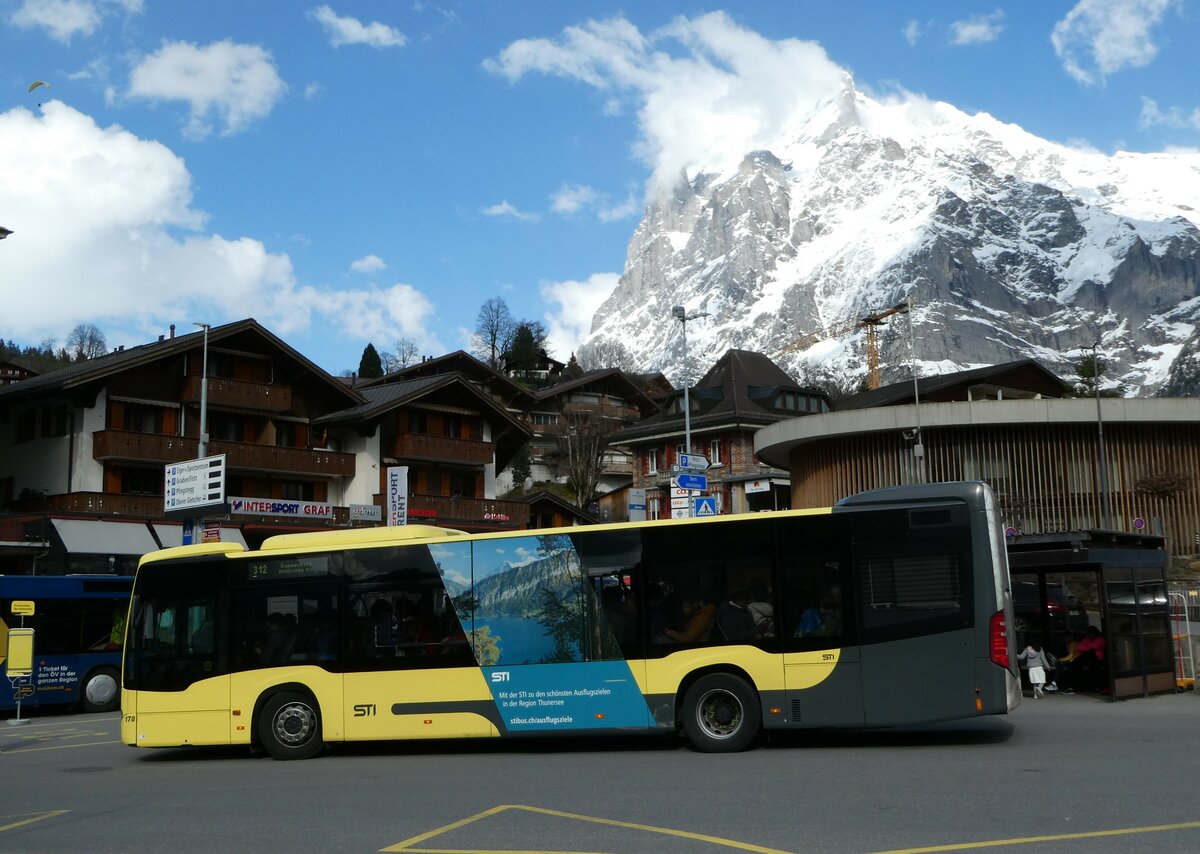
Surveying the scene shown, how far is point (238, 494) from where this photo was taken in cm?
5006

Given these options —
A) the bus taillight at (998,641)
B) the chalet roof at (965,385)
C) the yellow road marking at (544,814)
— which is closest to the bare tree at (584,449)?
the chalet roof at (965,385)

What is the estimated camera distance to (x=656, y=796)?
36.9 ft

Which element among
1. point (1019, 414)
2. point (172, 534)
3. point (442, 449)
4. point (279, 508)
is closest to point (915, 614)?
point (1019, 414)

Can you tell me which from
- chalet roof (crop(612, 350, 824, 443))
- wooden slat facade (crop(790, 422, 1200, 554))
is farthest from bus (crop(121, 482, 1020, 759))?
chalet roof (crop(612, 350, 824, 443))

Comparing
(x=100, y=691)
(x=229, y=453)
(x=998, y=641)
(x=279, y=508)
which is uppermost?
(x=229, y=453)

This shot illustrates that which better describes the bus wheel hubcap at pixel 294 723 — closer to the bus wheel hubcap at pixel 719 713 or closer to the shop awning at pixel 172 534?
the bus wheel hubcap at pixel 719 713

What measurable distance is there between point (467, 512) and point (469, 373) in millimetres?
41677

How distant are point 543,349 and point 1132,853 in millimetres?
120554

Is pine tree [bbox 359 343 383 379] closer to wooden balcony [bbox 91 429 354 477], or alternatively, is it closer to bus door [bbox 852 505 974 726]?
wooden balcony [bbox 91 429 354 477]

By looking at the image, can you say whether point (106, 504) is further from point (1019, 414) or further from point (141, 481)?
point (1019, 414)

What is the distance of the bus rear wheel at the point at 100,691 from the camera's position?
87.8 ft

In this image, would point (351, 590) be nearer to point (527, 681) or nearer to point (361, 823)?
point (527, 681)

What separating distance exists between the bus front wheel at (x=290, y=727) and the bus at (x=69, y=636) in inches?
439

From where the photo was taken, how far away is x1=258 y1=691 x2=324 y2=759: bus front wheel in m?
15.9
